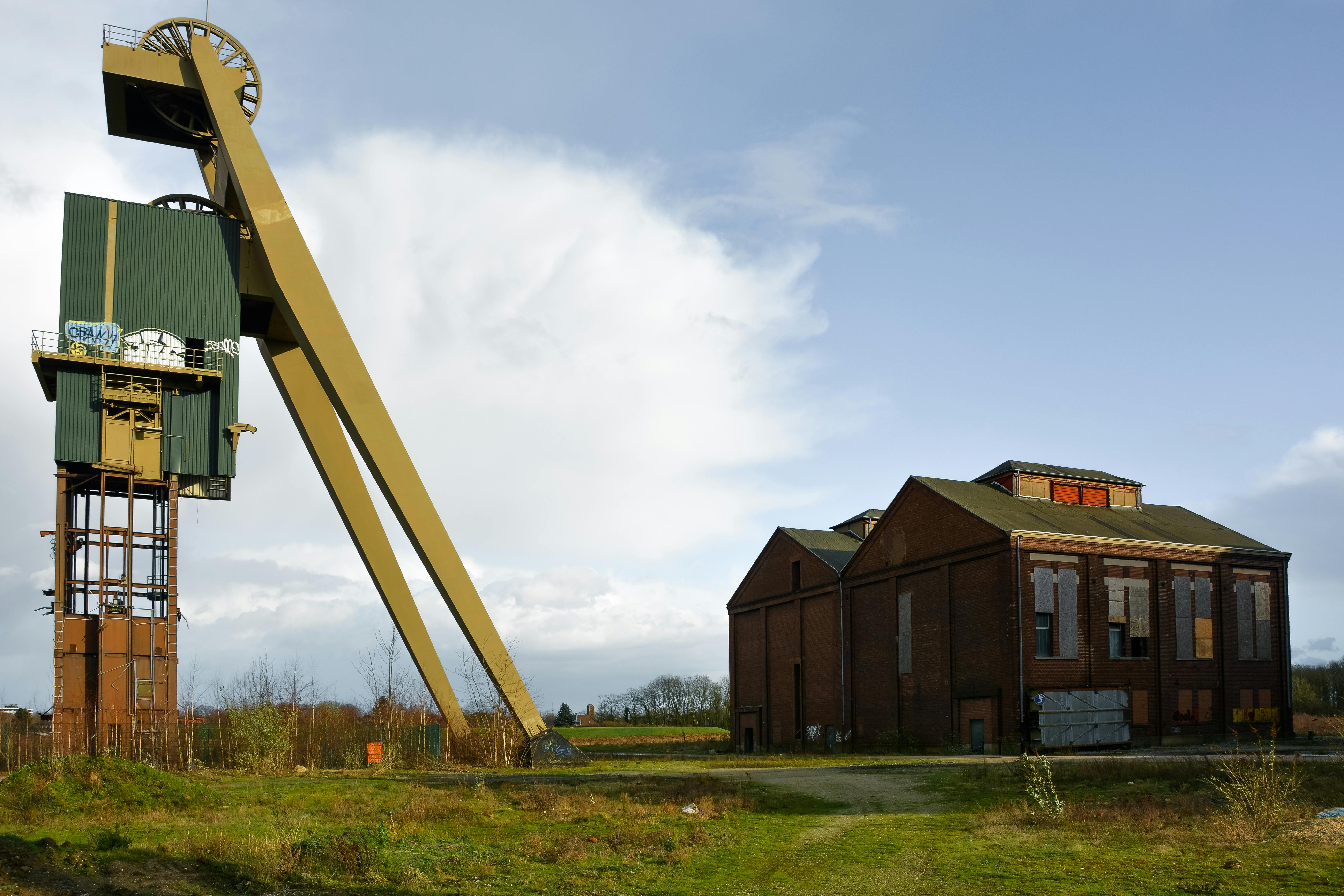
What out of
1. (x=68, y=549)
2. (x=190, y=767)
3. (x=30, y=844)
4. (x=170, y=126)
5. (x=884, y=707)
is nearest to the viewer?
(x=30, y=844)

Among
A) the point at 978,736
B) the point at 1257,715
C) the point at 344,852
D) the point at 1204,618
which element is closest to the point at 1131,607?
the point at 1204,618

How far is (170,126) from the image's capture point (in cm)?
2897

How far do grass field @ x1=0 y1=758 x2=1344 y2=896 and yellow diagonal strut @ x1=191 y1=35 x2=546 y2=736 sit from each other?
7868 mm

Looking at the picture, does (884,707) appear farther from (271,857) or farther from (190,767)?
(271,857)

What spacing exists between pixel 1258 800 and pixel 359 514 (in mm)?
22488

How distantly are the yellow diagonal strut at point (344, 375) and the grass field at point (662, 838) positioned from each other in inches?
310

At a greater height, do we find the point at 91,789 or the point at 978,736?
the point at 91,789

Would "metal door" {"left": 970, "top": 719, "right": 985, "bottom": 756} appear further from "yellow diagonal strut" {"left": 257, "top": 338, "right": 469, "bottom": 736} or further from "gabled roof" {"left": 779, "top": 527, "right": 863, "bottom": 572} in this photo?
"yellow diagonal strut" {"left": 257, "top": 338, "right": 469, "bottom": 736}

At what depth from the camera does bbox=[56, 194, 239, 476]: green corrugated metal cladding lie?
25.3m

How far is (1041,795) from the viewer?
1448 centimetres

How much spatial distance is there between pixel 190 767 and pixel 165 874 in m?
14.2

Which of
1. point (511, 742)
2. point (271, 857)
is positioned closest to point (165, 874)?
point (271, 857)

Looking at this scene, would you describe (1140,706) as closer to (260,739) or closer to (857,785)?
(857,785)

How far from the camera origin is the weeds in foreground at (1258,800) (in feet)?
38.4
